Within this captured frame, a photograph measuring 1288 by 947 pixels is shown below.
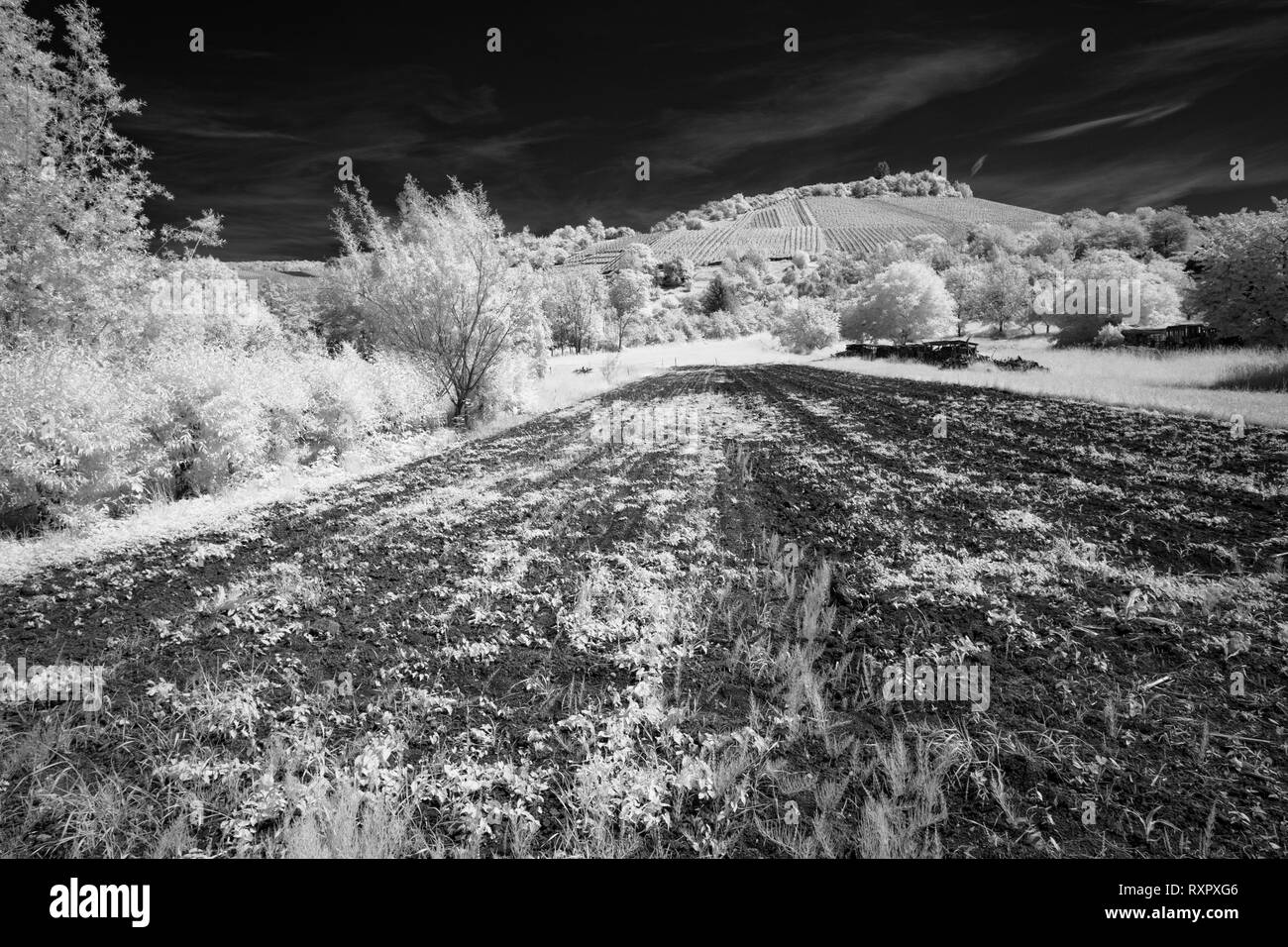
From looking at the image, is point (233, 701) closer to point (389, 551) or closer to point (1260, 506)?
point (389, 551)

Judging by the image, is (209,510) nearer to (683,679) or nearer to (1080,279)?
(683,679)

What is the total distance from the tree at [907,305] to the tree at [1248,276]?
2925 cm

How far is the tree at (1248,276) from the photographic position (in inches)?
854

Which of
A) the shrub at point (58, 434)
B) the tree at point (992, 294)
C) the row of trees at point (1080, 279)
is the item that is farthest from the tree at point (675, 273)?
the shrub at point (58, 434)

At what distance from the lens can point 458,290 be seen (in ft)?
59.2

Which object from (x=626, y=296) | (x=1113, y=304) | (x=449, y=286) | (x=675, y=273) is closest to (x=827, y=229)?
(x=675, y=273)

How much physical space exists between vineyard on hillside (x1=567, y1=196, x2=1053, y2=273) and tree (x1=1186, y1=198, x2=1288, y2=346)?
105526 mm

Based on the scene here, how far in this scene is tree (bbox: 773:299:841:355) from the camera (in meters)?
63.7

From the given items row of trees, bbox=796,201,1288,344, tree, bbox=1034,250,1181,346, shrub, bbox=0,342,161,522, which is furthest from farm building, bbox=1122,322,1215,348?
shrub, bbox=0,342,161,522

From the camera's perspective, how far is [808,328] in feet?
210

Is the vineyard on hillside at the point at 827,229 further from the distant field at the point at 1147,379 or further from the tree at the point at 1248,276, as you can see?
the tree at the point at 1248,276

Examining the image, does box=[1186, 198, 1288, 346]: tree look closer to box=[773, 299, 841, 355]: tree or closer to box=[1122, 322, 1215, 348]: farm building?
box=[1122, 322, 1215, 348]: farm building
